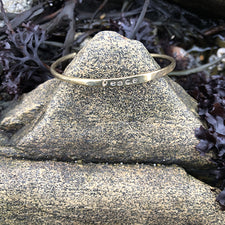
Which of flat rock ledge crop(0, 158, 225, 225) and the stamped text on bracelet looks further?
flat rock ledge crop(0, 158, 225, 225)

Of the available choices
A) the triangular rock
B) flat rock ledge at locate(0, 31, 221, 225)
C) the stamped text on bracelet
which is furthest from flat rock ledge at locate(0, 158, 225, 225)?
the stamped text on bracelet

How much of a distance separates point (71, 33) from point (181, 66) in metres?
1.38

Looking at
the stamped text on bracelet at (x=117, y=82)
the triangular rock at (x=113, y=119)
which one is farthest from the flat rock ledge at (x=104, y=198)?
the stamped text on bracelet at (x=117, y=82)

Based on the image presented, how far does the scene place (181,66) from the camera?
324cm

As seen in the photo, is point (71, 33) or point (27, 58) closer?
point (27, 58)

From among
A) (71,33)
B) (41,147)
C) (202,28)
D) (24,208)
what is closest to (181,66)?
(202,28)

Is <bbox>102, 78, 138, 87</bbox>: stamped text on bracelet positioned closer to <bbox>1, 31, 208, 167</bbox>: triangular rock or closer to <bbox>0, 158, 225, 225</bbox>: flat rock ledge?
<bbox>1, 31, 208, 167</bbox>: triangular rock

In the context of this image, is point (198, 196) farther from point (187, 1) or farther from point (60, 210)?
point (187, 1)


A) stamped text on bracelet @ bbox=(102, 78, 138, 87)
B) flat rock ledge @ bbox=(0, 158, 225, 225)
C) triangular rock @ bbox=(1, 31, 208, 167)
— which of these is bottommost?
flat rock ledge @ bbox=(0, 158, 225, 225)

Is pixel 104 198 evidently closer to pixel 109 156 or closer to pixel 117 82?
pixel 109 156

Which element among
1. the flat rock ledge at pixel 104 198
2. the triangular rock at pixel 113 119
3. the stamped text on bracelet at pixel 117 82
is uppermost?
the stamped text on bracelet at pixel 117 82

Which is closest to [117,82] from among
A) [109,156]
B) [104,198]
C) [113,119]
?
[113,119]

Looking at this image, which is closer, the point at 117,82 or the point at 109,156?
the point at 117,82

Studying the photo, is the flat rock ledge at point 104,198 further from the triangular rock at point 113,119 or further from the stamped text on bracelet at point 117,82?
the stamped text on bracelet at point 117,82
